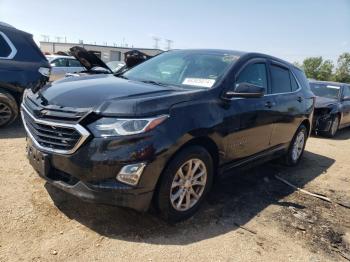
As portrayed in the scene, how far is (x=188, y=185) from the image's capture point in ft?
12.0

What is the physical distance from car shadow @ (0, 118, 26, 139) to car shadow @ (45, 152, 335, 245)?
2670 millimetres

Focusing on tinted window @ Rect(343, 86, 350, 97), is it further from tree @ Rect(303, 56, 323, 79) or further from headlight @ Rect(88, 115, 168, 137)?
tree @ Rect(303, 56, 323, 79)

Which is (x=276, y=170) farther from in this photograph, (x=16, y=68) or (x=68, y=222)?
(x=16, y=68)

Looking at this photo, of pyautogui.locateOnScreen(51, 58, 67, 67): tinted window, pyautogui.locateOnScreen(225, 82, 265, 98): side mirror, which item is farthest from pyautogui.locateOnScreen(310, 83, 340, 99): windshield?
pyautogui.locateOnScreen(51, 58, 67, 67): tinted window

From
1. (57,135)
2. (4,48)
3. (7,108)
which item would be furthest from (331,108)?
(57,135)

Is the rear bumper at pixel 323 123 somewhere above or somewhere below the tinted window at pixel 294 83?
below

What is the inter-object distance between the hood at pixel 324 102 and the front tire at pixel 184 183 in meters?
6.97

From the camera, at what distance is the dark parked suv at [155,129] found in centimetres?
309

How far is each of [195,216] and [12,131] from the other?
4.37 meters

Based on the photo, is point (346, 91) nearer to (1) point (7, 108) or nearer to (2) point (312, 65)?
(1) point (7, 108)

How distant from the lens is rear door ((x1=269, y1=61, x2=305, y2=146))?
16.6 feet

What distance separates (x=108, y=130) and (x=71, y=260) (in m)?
1.07

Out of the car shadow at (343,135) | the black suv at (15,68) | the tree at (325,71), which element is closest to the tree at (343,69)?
the tree at (325,71)

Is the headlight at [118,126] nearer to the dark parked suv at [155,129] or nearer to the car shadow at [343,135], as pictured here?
the dark parked suv at [155,129]
